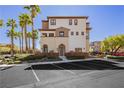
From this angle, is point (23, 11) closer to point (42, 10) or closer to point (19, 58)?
point (42, 10)

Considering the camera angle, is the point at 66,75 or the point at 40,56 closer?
the point at 66,75

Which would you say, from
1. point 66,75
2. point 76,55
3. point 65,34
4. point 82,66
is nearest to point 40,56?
point 76,55

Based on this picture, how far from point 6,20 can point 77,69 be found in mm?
4586

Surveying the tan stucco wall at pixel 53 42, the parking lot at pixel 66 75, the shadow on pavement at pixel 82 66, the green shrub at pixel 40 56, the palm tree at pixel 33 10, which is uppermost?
the palm tree at pixel 33 10

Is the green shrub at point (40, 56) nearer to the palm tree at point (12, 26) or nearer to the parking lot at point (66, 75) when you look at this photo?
the parking lot at point (66, 75)

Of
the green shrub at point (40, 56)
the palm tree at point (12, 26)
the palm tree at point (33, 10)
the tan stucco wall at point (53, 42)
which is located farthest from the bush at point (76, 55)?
the palm tree at point (12, 26)

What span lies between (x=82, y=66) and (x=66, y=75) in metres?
1.78

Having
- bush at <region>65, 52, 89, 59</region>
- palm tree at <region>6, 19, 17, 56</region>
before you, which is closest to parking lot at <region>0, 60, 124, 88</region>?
bush at <region>65, 52, 89, 59</region>

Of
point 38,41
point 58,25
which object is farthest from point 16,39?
point 58,25

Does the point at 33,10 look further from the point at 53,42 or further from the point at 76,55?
the point at 53,42

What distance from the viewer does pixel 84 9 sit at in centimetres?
1219

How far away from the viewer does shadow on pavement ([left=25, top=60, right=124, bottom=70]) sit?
13008 mm

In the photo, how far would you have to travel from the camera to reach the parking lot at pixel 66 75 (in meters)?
11.1

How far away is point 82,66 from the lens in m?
13.5
